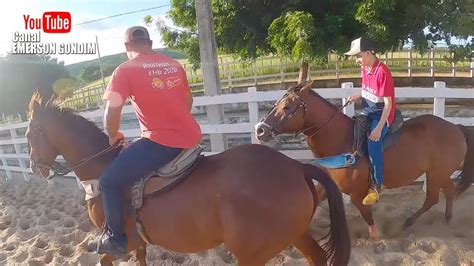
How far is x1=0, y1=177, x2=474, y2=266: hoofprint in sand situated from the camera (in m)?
4.16

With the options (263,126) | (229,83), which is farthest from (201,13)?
(229,83)

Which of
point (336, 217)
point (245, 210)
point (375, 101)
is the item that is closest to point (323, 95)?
point (375, 101)

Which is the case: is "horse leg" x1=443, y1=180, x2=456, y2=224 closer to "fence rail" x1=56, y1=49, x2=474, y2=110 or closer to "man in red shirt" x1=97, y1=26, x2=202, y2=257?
"man in red shirt" x1=97, y1=26, x2=202, y2=257

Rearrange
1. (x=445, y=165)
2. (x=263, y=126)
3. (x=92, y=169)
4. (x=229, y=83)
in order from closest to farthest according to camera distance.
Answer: (x=92, y=169) → (x=263, y=126) → (x=445, y=165) → (x=229, y=83)

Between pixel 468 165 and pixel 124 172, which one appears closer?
pixel 124 172

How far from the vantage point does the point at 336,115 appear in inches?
180

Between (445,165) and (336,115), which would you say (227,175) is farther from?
(445,165)

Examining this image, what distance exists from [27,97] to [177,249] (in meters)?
37.8

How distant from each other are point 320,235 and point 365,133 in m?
1.29

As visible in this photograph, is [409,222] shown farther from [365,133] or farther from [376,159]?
[365,133]

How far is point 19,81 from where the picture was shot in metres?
36.0

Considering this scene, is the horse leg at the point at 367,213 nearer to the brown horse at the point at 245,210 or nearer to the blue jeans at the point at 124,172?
the brown horse at the point at 245,210

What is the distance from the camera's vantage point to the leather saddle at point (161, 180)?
3.23m

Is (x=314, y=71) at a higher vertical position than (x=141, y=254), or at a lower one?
higher
